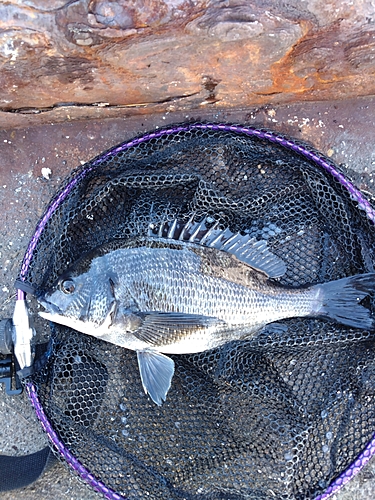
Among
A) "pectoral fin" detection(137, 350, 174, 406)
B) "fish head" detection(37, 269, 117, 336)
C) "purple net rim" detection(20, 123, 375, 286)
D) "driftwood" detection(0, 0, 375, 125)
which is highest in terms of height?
"driftwood" detection(0, 0, 375, 125)

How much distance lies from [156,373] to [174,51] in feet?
5.37

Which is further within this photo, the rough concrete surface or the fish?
the rough concrete surface

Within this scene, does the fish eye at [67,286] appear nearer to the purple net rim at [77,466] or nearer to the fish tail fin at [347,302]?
the purple net rim at [77,466]

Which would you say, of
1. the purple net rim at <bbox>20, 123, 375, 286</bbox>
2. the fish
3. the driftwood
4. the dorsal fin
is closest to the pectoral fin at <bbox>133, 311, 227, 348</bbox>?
the fish

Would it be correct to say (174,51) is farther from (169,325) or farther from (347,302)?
(347,302)

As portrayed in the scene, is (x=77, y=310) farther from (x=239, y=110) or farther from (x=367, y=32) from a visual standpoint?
(x=367, y=32)

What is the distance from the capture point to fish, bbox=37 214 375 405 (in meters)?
2.28

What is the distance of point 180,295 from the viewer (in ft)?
7.58

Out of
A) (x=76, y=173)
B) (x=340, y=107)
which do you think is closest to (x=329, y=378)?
(x=340, y=107)

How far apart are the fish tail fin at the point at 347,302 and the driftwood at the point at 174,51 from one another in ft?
3.76

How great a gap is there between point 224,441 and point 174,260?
1.07m

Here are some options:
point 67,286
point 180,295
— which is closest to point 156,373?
point 180,295

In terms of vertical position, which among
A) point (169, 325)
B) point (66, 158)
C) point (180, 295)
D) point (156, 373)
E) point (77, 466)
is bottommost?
point (77, 466)

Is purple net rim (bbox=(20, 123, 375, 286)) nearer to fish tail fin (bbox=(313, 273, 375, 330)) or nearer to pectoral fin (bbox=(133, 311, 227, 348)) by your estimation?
fish tail fin (bbox=(313, 273, 375, 330))
